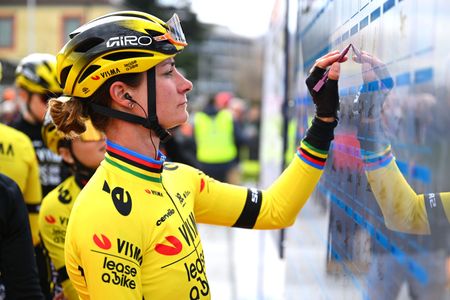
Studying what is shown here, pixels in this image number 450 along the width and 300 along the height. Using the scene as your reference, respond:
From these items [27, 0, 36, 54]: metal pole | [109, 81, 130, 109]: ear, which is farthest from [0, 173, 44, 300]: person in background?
[27, 0, 36, 54]: metal pole

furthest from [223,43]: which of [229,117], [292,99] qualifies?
[292,99]

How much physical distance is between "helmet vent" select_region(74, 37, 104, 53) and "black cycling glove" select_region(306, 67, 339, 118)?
29.8 inches

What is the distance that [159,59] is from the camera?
7.07 ft

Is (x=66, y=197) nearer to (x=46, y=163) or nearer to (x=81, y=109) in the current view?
(x=81, y=109)

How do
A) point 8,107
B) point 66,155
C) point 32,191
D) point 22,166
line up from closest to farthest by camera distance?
point 66,155 → point 22,166 → point 32,191 → point 8,107

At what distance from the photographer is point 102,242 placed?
1.91 meters

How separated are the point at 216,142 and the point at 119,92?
915 centimetres

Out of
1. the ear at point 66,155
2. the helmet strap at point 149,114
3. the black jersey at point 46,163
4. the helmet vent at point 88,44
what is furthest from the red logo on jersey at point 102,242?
the black jersey at point 46,163

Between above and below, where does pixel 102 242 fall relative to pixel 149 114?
below

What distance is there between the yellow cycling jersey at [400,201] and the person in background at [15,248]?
1.21 meters

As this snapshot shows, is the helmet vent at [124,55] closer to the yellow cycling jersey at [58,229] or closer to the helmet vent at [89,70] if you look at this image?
the helmet vent at [89,70]

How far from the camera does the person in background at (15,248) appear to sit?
7.27ft

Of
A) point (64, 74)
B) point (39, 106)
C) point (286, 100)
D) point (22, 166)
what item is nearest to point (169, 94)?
point (64, 74)

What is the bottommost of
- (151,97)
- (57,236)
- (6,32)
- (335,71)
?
(57,236)
